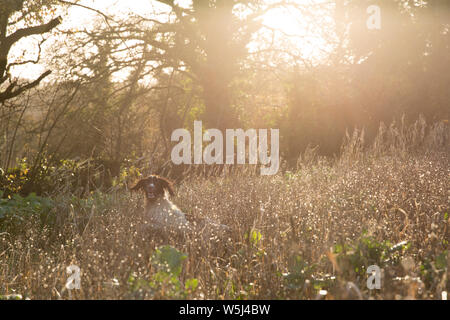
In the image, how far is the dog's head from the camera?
5152mm

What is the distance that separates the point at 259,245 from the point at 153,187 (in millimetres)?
1826

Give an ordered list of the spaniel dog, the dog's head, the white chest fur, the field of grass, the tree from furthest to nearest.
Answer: the tree < the dog's head < the white chest fur < the spaniel dog < the field of grass

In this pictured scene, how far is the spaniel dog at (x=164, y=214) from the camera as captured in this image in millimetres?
4438

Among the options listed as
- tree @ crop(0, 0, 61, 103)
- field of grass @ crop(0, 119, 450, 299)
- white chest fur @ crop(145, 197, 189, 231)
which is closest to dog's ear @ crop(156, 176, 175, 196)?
white chest fur @ crop(145, 197, 189, 231)

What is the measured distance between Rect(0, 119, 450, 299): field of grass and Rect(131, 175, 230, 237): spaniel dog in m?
0.15

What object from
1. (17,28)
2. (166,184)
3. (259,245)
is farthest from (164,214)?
(17,28)

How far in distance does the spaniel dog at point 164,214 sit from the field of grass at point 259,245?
146 mm

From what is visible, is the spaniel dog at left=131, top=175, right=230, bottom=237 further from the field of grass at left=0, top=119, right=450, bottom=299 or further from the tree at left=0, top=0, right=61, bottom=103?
the tree at left=0, top=0, right=61, bottom=103

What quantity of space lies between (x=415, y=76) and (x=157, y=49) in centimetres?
908

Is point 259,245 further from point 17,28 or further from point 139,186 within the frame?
point 17,28

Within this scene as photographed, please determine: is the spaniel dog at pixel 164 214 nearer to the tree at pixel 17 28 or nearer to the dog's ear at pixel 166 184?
the dog's ear at pixel 166 184

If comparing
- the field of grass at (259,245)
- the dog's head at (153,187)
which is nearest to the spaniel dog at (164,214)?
the dog's head at (153,187)
